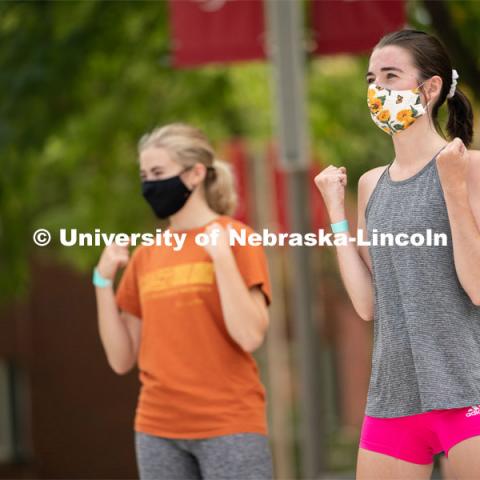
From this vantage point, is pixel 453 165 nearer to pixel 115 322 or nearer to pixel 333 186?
pixel 333 186

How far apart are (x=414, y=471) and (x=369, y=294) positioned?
1.74 ft

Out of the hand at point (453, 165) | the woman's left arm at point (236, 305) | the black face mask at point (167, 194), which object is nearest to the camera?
the hand at point (453, 165)

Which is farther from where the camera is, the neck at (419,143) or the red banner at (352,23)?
the red banner at (352,23)

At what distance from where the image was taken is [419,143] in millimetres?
3504

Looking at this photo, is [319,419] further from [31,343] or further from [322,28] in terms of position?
[31,343]

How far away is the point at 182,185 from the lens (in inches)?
174

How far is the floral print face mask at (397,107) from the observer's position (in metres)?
3.46

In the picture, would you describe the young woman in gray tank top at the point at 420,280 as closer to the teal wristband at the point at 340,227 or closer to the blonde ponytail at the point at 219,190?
the teal wristband at the point at 340,227

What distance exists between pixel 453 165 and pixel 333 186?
534 millimetres

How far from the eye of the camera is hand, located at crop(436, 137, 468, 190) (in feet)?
10.6

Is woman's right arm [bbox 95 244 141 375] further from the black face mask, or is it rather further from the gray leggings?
the gray leggings

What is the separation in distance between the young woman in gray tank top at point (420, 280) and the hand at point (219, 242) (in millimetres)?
697

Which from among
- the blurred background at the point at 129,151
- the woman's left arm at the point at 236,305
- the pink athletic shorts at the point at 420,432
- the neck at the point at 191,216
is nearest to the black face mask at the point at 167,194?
the neck at the point at 191,216

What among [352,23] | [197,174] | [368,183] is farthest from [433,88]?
[352,23]
